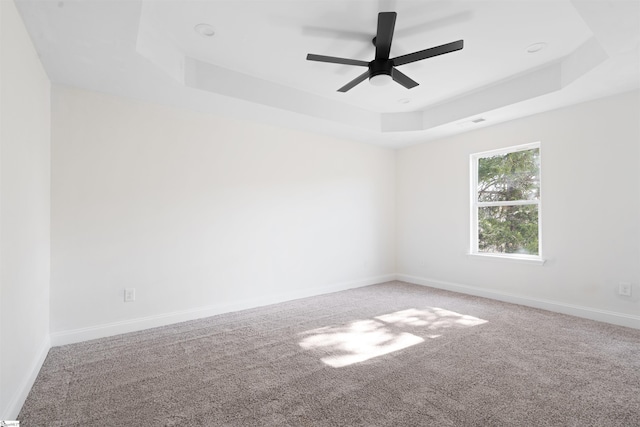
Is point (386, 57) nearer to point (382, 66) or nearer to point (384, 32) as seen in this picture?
point (382, 66)

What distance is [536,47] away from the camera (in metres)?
2.98

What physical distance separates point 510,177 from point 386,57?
9.19 ft

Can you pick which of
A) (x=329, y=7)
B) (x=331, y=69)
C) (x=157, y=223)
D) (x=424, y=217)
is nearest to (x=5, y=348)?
(x=157, y=223)

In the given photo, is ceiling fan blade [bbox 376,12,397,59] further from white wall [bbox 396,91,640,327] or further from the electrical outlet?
the electrical outlet

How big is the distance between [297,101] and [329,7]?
1.56 meters

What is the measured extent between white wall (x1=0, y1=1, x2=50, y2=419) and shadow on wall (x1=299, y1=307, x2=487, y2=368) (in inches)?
75.6

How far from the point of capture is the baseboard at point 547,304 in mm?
3414

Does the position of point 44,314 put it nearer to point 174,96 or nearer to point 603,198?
point 174,96

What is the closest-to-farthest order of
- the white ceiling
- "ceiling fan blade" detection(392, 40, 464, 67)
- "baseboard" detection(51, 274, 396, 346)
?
the white ceiling < "ceiling fan blade" detection(392, 40, 464, 67) < "baseboard" detection(51, 274, 396, 346)

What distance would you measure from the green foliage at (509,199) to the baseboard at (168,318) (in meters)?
2.32

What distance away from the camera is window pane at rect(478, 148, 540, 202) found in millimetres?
4258

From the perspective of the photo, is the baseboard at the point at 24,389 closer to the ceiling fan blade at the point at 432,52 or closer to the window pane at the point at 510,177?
the ceiling fan blade at the point at 432,52

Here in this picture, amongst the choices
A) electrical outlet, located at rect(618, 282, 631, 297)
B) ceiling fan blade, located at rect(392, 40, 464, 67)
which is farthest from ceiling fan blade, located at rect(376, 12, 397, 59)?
electrical outlet, located at rect(618, 282, 631, 297)

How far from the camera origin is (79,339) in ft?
10.0
